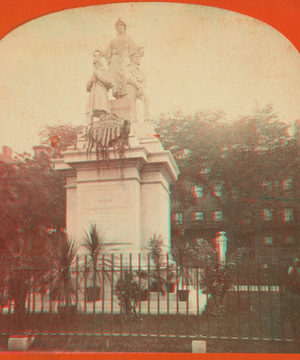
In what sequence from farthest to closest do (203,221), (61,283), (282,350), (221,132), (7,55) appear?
(203,221) < (221,132) < (7,55) < (61,283) < (282,350)

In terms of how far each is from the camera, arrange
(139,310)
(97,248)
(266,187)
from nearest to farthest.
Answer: (139,310) → (97,248) → (266,187)

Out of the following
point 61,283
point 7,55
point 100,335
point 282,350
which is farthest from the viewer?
point 7,55

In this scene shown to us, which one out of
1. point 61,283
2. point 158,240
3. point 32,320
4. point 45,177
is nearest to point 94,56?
point 158,240

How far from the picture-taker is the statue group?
277 inches

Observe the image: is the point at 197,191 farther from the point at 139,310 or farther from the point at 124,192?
the point at 139,310

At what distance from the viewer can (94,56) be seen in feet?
21.8

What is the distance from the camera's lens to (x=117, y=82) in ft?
25.2

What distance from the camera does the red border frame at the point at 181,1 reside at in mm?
4215

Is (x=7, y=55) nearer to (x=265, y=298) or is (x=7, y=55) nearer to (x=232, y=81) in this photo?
(x=232, y=81)

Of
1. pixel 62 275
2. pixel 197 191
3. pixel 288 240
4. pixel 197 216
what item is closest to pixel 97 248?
pixel 62 275

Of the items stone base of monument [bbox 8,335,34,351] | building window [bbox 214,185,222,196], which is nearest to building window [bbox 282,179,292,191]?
building window [bbox 214,185,222,196]

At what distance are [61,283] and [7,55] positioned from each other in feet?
11.5

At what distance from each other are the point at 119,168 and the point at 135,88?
6.09 ft

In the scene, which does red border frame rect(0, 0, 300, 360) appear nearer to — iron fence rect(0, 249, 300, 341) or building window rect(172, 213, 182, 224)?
iron fence rect(0, 249, 300, 341)
